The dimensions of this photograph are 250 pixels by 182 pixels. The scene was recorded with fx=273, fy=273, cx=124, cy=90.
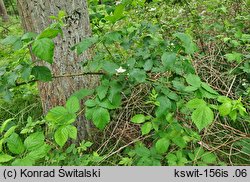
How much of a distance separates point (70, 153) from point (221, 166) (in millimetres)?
994

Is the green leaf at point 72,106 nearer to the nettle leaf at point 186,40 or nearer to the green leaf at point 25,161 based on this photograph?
the green leaf at point 25,161

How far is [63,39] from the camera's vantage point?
186 cm

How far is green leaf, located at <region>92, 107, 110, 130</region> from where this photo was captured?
1.31m

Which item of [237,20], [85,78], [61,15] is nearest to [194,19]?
[237,20]

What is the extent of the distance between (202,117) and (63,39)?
1.11 m

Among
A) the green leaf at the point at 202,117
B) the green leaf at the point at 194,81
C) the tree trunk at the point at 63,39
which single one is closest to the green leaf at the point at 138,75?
the green leaf at the point at 194,81

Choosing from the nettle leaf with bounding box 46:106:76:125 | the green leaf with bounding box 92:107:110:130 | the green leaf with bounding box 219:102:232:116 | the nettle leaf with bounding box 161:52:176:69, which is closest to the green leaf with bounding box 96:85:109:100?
the green leaf with bounding box 92:107:110:130

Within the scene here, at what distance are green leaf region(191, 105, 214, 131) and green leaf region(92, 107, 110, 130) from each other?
0.41 metres

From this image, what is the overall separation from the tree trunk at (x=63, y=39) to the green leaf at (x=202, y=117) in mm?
1035

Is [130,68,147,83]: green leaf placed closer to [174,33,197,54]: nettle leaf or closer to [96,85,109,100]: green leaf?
[96,85,109,100]: green leaf

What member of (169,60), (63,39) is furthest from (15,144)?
(63,39)

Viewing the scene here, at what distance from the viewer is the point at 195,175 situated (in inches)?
58.1

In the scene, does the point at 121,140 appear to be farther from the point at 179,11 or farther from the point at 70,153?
the point at 179,11

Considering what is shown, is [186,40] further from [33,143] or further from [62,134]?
[33,143]
